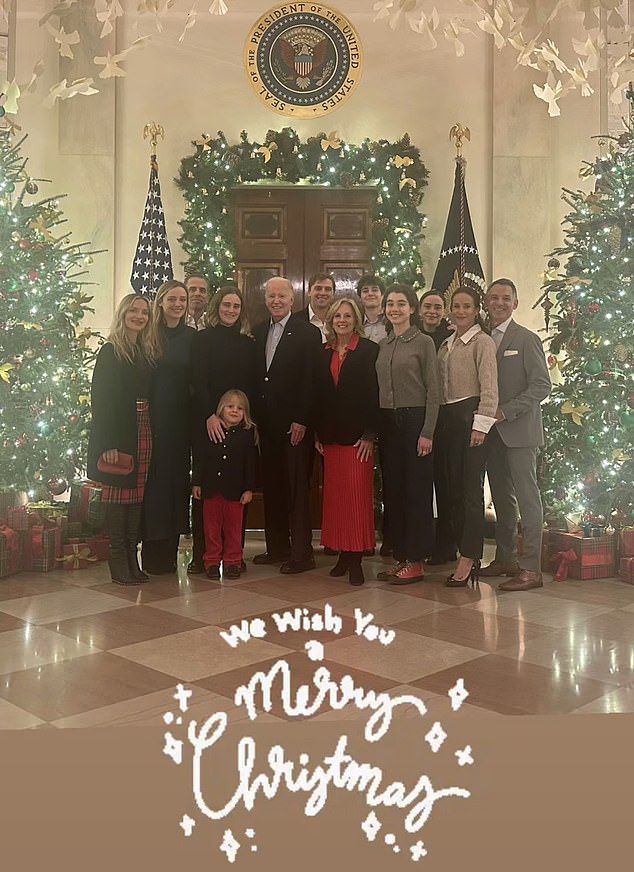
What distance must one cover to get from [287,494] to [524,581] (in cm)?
136

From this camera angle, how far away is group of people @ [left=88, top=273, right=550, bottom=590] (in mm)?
4473

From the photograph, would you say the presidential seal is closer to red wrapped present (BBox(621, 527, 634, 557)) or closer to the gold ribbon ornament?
the gold ribbon ornament

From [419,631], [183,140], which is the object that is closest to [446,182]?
[183,140]

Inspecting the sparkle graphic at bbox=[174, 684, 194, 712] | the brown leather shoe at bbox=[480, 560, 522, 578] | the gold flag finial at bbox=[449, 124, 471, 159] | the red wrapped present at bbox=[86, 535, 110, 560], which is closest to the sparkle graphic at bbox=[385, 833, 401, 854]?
the sparkle graphic at bbox=[174, 684, 194, 712]

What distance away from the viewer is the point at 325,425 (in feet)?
15.0

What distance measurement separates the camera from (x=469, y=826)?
6.10 ft

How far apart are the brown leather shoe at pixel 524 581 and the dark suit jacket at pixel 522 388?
651 millimetres

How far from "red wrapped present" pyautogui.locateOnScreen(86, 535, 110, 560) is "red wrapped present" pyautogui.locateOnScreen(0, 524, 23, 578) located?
41 cm

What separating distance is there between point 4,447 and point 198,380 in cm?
121

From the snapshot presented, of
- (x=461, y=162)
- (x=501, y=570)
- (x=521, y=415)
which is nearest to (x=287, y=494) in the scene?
(x=501, y=570)

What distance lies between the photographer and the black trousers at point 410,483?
176 inches

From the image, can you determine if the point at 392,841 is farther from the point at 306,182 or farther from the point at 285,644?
the point at 306,182

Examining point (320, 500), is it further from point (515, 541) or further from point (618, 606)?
point (618, 606)

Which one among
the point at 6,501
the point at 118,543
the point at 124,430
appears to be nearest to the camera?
the point at 124,430
